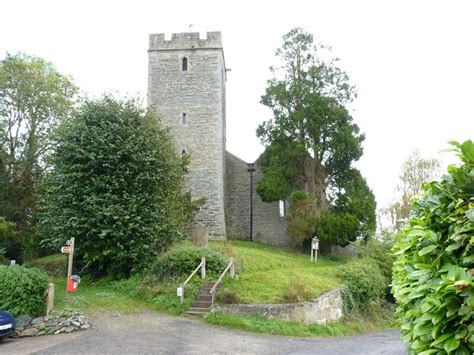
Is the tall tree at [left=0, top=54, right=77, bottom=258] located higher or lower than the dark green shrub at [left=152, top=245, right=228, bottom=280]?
higher

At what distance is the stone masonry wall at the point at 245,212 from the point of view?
27.8 meters

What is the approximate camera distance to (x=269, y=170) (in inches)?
1006

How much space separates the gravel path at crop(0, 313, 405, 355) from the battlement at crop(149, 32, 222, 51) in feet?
61.8

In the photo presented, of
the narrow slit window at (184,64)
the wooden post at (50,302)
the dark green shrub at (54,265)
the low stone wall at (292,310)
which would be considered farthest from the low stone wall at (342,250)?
the wooden post at (50,302)

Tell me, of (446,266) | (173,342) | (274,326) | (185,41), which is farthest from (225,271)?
(185,41)

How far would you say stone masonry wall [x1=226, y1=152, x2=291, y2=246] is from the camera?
91.3ft

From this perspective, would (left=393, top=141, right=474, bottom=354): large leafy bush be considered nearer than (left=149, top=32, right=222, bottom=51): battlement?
Yes

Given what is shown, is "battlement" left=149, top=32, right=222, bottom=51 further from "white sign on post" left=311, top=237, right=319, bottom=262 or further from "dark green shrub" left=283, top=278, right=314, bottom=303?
"dark green shrub" left=283, top=278, right=314, bottom=303

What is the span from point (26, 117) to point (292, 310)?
21.1 m

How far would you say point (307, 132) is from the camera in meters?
25.6

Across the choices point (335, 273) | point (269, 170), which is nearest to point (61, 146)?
point (335, 273)

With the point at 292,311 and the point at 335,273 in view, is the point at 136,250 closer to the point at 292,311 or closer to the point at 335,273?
the point at 292,311

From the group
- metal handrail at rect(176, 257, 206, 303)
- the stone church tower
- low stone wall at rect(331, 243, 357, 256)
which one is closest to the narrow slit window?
the stone church tower

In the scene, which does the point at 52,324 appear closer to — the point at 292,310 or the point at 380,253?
the point at 292,310
